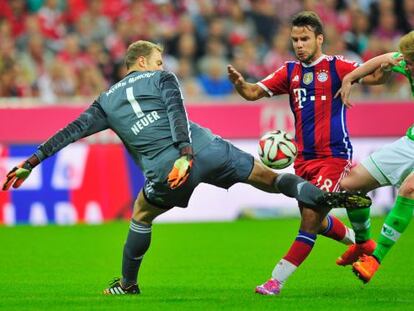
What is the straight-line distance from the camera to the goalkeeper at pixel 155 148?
24.6 ft

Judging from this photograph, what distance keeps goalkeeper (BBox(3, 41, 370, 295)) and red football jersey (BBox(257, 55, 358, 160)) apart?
29.3 inches

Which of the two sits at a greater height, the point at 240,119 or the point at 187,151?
the point at 187,151

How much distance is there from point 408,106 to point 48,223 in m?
5.42

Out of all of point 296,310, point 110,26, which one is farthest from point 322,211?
point 110,26

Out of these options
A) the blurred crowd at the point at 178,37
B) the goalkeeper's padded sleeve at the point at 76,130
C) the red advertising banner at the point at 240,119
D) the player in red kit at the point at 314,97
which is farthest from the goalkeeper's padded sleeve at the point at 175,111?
the blurred crowd at the point at 178,37

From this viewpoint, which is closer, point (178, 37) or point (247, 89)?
point (247, 89)

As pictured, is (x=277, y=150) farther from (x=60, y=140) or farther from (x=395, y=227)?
(x=60, y=140)

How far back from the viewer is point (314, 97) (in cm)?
829

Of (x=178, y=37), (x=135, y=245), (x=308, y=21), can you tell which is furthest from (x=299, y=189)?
(x=178, y=37)

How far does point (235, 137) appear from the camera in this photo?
14.9m

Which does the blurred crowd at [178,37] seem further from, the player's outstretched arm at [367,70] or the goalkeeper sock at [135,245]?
the goalkeeper sock at [135,245]

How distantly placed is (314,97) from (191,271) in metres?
2.23

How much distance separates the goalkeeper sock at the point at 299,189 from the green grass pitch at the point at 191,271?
2.34ft

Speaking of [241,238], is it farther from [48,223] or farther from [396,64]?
[396,64]
